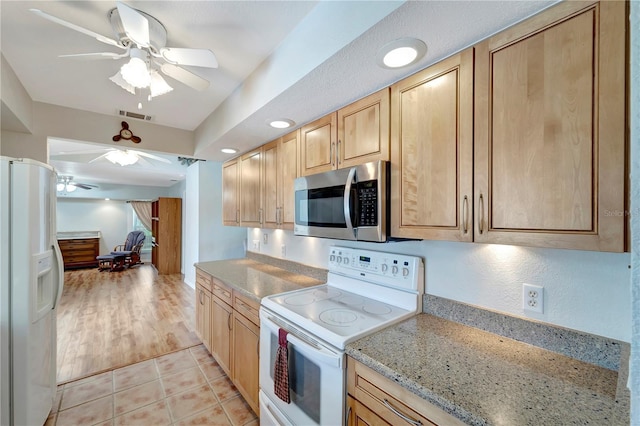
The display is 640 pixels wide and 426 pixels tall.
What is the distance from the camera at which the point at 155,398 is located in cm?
218

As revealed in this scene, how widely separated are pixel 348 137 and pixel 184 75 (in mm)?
1076

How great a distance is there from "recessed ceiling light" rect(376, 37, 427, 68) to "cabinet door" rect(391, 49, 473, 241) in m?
0.11

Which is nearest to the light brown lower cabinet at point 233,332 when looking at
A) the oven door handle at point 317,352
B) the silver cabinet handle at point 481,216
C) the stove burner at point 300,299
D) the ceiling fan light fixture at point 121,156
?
the stove burner at point 300,299

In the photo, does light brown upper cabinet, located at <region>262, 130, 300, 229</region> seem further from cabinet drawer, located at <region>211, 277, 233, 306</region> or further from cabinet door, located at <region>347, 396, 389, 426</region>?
cabinet door, located at <region>347, 396, 389, 426</region>

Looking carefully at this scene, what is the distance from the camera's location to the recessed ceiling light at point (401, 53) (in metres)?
1.15

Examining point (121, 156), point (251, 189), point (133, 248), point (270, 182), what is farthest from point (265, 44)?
point (133, 248)

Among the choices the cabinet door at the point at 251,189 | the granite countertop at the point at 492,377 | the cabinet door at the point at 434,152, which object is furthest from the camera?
the cabinet door at the point at 251,189

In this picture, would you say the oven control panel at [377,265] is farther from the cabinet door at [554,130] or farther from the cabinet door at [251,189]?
the cabinet door at [251,189]

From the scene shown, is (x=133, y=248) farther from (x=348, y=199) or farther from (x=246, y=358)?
(x=348, y=199)

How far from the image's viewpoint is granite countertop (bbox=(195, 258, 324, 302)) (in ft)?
6.64

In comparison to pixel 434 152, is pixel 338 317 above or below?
below

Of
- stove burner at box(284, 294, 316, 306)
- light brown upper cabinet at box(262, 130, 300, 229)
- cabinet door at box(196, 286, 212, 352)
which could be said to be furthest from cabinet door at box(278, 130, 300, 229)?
cabinet door at box(196, 286, 212, 352)

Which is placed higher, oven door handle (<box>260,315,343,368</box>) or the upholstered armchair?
oven door handle (<box>260,315,343,368</box>)

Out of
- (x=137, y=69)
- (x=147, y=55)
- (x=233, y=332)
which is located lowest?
(x=233, y=332)
